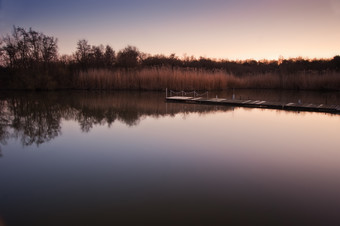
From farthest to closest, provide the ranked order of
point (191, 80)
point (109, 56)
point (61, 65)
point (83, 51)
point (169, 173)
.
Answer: point (109, 56)
point (83, 51)
point (61, 65)
point (191, 80)
point (169, 173)

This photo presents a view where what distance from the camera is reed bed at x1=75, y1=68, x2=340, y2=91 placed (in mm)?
15164

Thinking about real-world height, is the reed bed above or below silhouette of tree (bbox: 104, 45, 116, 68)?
below

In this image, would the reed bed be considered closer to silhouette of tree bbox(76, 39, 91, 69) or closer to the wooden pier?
the wooden pier

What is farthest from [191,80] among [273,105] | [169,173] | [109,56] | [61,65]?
[109,56]

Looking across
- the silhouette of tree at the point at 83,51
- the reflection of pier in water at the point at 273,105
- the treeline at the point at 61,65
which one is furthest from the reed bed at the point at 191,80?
the silhouette of tree at the point at 83,51

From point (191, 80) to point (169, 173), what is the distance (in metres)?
12.3

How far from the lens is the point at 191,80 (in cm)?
1516

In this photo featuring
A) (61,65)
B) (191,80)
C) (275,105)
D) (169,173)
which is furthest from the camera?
(61,65)

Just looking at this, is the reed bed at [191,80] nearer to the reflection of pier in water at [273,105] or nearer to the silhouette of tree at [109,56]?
the reflection of pier in water at [273,105]

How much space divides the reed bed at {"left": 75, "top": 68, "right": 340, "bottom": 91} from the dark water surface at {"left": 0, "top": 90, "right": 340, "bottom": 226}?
369 inches

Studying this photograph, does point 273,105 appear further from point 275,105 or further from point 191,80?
point 191,80

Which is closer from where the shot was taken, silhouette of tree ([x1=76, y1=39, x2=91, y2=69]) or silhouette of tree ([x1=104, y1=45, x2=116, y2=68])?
silhouette of tree ([x1=76, y1=39, x2=91, y2=69])

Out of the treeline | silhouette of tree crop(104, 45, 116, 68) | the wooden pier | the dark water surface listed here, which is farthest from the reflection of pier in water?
silhouette of tree crop(104, 45, 116, 68)

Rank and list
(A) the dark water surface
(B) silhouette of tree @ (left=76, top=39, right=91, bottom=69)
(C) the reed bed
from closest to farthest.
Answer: (A) the dark water surface → (C) the reed bed → (B) silhouette of tree @ (left=76, top=39, right=91, bottom=69)
